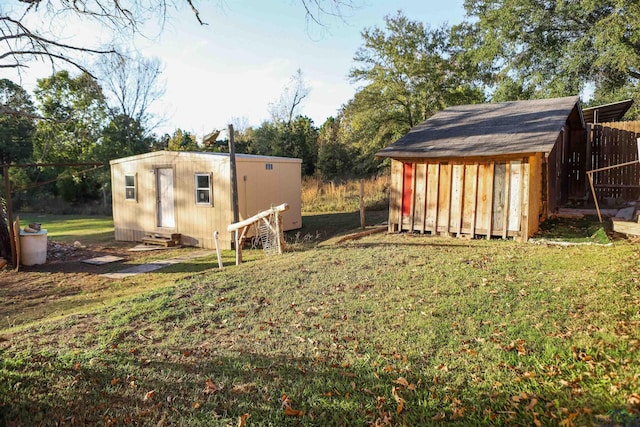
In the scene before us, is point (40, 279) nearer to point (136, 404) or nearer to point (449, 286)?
point (136, 404)

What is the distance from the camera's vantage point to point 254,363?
3818 mm

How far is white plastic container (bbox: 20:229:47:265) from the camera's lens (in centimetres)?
1055

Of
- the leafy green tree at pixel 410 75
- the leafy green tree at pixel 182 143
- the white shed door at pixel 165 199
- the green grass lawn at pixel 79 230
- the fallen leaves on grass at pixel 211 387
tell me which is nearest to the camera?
the fallen leaves on grass at pixel 211 387

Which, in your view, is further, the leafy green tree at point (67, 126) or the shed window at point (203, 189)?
the leafy green tree at point (67, 126)

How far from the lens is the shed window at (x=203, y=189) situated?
1273 centimetres

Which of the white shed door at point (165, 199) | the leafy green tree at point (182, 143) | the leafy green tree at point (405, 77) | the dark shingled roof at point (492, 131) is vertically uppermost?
the leafy green tree at point (405, 77)

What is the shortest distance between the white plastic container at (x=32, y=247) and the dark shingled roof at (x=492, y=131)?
887 cm

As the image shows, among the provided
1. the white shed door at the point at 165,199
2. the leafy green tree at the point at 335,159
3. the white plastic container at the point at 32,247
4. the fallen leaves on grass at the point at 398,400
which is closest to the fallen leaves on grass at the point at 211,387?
the fallen leaves on grass at the point at 398,400

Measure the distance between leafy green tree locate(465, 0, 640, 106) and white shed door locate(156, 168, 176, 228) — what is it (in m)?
15.4

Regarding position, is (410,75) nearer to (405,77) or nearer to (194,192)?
(405,77)

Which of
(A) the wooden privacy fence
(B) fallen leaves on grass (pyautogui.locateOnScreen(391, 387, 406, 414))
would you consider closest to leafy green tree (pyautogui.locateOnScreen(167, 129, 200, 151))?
(A) the wooden privacy fence

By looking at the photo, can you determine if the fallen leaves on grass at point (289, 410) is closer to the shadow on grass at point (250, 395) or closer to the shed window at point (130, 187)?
the shadow on grass at point (250, 395)

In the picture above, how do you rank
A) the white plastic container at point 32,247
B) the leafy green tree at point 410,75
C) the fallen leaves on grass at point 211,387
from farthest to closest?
the leafy green tree at point 410,75 → the white plastic container at point 32,247 → the fallen leaves on grass at point 211,387

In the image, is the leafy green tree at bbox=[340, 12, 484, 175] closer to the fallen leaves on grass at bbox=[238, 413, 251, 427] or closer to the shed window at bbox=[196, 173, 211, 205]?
the shed window at bbox=[196, 173, 211, 205]
